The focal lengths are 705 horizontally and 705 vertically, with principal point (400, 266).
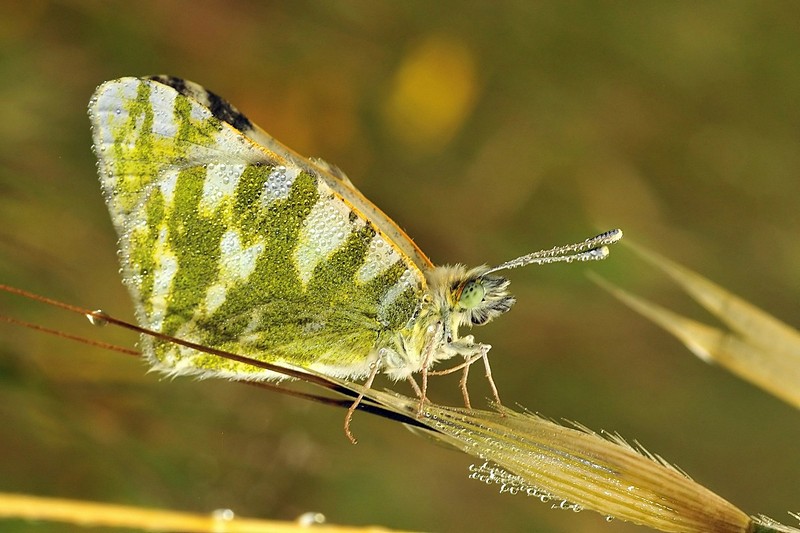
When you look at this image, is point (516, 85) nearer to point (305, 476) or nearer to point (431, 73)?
point (431, 73)

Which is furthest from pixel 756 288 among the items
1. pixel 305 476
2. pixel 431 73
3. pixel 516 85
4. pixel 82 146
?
pixel 82 146

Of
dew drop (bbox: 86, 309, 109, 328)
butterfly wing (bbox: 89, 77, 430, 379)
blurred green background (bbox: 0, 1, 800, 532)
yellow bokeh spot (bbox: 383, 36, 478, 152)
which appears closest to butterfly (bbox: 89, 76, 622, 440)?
butterfly wing (bbox: 89, 77, 430, 379)

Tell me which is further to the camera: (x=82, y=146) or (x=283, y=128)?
(x=283, y=128)

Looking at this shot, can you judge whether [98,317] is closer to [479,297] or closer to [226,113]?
[226,113]

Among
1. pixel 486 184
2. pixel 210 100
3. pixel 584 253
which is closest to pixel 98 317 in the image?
pixel 210 100

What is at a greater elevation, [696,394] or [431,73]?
[431,73]

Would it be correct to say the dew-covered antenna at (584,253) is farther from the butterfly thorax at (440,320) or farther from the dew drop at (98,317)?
the dew drop at (98,317)
